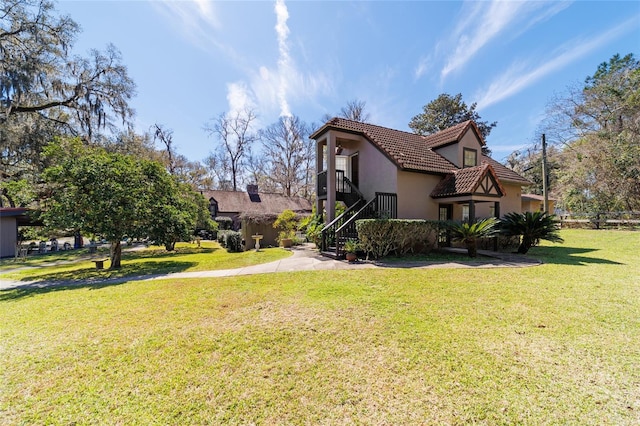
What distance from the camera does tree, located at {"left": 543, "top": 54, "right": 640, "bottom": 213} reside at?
2036 centimetres

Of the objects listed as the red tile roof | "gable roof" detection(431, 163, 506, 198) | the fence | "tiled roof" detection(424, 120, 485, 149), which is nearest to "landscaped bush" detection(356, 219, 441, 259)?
"gable roof" detection(431, 163, 506, 198)

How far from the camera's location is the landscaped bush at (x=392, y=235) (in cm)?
941

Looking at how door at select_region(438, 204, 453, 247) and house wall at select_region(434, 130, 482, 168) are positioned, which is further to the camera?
house wall at select_region(434, 130, 482, 168)

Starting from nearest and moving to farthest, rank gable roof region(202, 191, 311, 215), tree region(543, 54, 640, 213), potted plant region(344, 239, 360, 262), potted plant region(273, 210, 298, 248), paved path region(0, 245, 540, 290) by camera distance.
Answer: paved path region(0, 245, 540, 290)
potted plant region(344, 239, 360, 262)
potted plant region(273, 210, 298, 248)
tree region(543, 54, 640, 213)
gable roof region(202, 191, 311, 215)

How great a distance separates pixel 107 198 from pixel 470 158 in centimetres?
1746

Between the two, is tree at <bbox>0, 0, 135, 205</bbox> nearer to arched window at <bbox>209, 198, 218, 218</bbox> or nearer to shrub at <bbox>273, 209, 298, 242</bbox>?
arched window at <bbox>209, 198, 218, 218</bbox>

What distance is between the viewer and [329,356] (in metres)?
3.23

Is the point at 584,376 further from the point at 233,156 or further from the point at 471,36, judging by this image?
the point at 233,156

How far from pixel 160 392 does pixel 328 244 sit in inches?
359

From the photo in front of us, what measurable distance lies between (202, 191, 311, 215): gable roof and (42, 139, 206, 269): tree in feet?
69.7

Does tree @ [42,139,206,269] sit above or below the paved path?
above

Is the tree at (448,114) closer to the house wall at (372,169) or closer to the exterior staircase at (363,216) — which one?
the house wall at (372,169)

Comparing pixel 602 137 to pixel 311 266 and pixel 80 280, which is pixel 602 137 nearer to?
pixel 311 266

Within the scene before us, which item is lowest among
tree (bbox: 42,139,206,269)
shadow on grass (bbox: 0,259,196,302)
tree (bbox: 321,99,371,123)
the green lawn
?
shadow on grass (bbox: 0,259,196,302)
